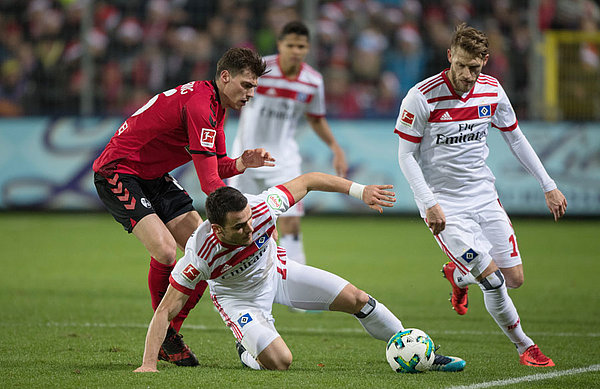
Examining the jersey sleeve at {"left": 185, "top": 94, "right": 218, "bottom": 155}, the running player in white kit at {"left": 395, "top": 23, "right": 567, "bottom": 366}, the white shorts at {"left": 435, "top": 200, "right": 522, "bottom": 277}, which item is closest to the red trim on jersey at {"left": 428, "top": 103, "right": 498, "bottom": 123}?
the running player in white kit at {"left": 395, "top": 23, "right": 567, "bottom": 366}

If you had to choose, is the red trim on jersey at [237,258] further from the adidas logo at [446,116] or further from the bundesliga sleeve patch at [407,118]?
the adidas logo at [446,116]

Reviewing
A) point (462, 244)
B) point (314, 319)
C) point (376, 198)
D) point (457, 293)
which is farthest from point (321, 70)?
point (376, 198)

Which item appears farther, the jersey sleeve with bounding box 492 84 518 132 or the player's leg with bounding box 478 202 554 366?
the jersey sleeve with bounding box 492 84 518 132

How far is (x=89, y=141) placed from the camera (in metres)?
16.5

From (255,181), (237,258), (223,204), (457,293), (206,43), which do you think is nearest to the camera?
(223,204)

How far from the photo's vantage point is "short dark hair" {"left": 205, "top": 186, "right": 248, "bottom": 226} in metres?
5.13

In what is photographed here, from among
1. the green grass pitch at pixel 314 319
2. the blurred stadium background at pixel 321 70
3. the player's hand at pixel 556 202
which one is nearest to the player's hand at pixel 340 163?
the green grass pitch at pixel 314 319

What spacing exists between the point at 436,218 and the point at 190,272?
1696 millimetres

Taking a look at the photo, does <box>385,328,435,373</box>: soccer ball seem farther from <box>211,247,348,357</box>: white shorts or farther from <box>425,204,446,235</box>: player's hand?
<box>425,204,446,235</box>: player's hand

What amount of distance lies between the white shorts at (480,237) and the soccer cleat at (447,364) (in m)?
0.74

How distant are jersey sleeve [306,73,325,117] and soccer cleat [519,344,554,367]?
155 inches

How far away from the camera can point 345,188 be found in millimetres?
5523

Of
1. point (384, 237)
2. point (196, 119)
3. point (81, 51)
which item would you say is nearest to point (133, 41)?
point (81, 51)

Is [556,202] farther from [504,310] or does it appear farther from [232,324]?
[232,324]
